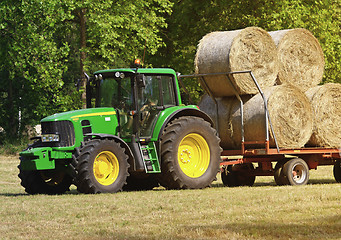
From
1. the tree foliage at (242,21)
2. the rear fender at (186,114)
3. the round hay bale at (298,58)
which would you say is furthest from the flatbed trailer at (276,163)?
the tree foliage at (242,21)

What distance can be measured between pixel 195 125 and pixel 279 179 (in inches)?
88.1

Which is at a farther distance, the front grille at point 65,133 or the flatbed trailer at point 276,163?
the flatbed trailer at point 276,163

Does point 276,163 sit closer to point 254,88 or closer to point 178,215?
point 254,88

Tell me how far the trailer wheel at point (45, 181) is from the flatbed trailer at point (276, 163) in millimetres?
3205

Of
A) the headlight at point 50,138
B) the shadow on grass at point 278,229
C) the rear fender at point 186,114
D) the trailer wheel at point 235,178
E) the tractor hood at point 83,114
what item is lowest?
the trailer wheel at point 235,178

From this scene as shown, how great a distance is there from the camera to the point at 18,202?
39.3 feet

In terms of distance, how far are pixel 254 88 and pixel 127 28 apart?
13.6 metres

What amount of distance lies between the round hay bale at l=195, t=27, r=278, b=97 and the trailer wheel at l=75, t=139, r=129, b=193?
294cm

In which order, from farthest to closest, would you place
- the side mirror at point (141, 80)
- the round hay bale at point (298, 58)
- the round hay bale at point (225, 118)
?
the round hay bale at point (298, 58) → the round hay bale at point (225, 118) → the side mirror at point (141, 80)

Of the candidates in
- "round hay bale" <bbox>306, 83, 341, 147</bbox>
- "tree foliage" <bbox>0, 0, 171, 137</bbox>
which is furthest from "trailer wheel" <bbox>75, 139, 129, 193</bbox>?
"tree foliage" <bbox>0, 0, 171, 137</bbox>

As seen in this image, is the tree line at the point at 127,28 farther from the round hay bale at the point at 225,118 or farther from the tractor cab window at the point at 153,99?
the tractor cab window at the point at 153,99

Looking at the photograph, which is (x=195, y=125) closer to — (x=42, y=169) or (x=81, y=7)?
(x=42, y=169)

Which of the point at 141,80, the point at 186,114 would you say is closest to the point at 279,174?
the point at 186,114

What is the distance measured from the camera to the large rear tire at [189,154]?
1378 cm
